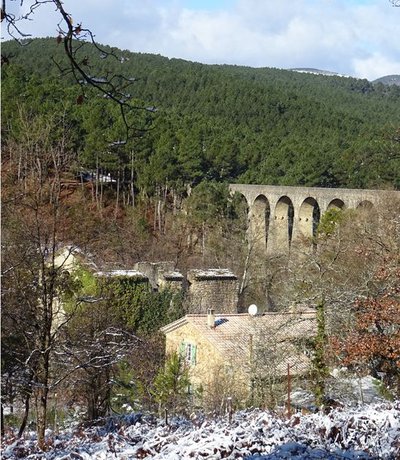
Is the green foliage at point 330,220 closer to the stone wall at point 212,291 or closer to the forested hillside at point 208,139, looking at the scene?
the forested hillside at point 208,139

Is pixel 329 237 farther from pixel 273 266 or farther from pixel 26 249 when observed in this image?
pixel 26 249

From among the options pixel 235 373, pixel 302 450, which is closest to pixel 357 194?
pixel 235 373

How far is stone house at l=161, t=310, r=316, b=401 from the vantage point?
10414 mm

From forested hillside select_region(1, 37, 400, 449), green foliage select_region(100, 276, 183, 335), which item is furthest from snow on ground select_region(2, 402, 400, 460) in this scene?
green foliage select_region(100, 276, 183, 335)

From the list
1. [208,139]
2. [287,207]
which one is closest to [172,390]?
[287,207]

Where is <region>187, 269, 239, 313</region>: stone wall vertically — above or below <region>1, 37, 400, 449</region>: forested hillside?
below

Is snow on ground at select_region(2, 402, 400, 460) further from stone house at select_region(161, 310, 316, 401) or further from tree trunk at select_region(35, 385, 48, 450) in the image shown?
stone house at select_region(161, 310, 316, 401)

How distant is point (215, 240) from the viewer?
26.6m

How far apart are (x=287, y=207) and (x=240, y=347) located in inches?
879

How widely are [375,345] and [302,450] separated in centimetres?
317

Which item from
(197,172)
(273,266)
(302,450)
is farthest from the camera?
(197,172)

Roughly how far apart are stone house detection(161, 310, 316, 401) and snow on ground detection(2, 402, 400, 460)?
5.13 metres

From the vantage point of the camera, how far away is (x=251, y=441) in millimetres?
3859

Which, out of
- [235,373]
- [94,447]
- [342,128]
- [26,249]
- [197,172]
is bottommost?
[235,373]
